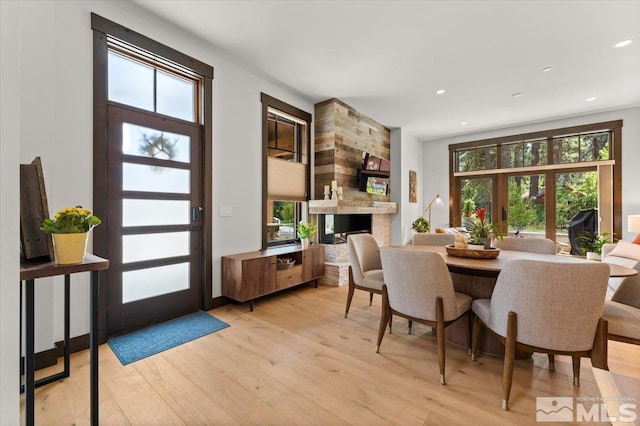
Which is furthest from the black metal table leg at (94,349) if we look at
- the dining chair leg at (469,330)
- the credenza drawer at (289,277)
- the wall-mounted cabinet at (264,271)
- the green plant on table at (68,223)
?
the dining chair leg at (469,330)

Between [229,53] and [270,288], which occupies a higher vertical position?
[229,53]

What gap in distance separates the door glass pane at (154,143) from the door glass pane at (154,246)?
2.58ft

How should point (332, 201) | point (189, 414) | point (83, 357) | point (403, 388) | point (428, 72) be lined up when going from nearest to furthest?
1. point (189, 414)
2. point (403, 388)
3. point (83, 357)
4. point (428, 72)
5. point (332, 201)

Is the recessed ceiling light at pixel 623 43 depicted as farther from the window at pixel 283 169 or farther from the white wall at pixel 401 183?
the window at pixel 283 169

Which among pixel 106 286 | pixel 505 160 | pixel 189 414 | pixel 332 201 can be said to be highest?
pixel 505 160

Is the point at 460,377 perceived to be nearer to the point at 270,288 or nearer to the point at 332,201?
the point at 270,288

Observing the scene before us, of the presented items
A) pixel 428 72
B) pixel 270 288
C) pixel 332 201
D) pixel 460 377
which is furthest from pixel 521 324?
pixel 428 72

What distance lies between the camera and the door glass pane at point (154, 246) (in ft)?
8.64

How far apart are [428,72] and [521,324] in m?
3.27

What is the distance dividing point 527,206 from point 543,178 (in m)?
0.64

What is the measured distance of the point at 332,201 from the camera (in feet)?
13.9

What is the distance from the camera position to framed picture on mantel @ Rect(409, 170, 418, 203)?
655cm

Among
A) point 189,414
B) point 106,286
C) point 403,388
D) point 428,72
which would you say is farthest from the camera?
point 428,72

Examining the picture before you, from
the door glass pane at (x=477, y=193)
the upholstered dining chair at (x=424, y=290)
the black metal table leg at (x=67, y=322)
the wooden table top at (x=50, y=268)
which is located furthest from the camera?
the door glass pane at (x=477, y=193)
